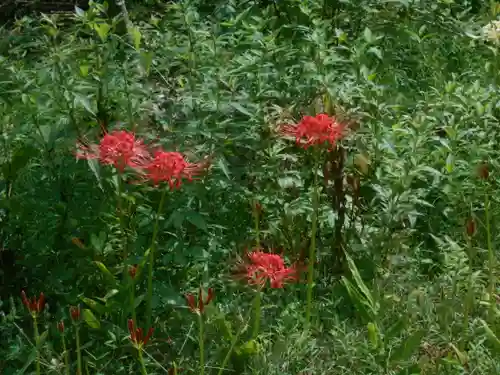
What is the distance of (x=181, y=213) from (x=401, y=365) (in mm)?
897

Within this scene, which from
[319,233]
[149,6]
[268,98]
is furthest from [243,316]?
[149,6]

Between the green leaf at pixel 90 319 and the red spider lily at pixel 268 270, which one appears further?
the green leaf at pixel 90 319

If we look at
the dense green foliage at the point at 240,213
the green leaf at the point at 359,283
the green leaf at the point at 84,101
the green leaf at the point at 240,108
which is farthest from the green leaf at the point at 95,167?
the green leaf at the point at 359,283

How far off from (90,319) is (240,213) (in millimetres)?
879

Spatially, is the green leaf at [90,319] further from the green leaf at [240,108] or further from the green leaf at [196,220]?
the green leaf at [240,108]

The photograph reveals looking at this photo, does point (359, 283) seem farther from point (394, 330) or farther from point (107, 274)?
point (107, 274)

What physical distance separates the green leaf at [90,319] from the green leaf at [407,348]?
3.14ft

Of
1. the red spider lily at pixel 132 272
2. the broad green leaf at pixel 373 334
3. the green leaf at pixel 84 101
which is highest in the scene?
the green leaf at pixel 84 101

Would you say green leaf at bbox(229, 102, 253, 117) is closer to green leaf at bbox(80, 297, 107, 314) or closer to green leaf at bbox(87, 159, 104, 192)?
green leaf at bbox(87, 159, 104, 192)

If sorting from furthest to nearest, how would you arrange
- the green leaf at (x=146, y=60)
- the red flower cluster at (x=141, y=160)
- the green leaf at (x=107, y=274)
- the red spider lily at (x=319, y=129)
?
the green leaf at (x=146, y=60), the green leaf at (x=107, y=274), the red spider lily at (x=319, y=129), the red flower cluster at (x=141, y=160)

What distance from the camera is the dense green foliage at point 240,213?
3.38 m

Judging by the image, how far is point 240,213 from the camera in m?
4.00

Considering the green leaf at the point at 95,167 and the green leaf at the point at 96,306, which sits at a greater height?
the green leaf at the point at 95,167

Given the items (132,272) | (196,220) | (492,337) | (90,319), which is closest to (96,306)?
(90,319)
